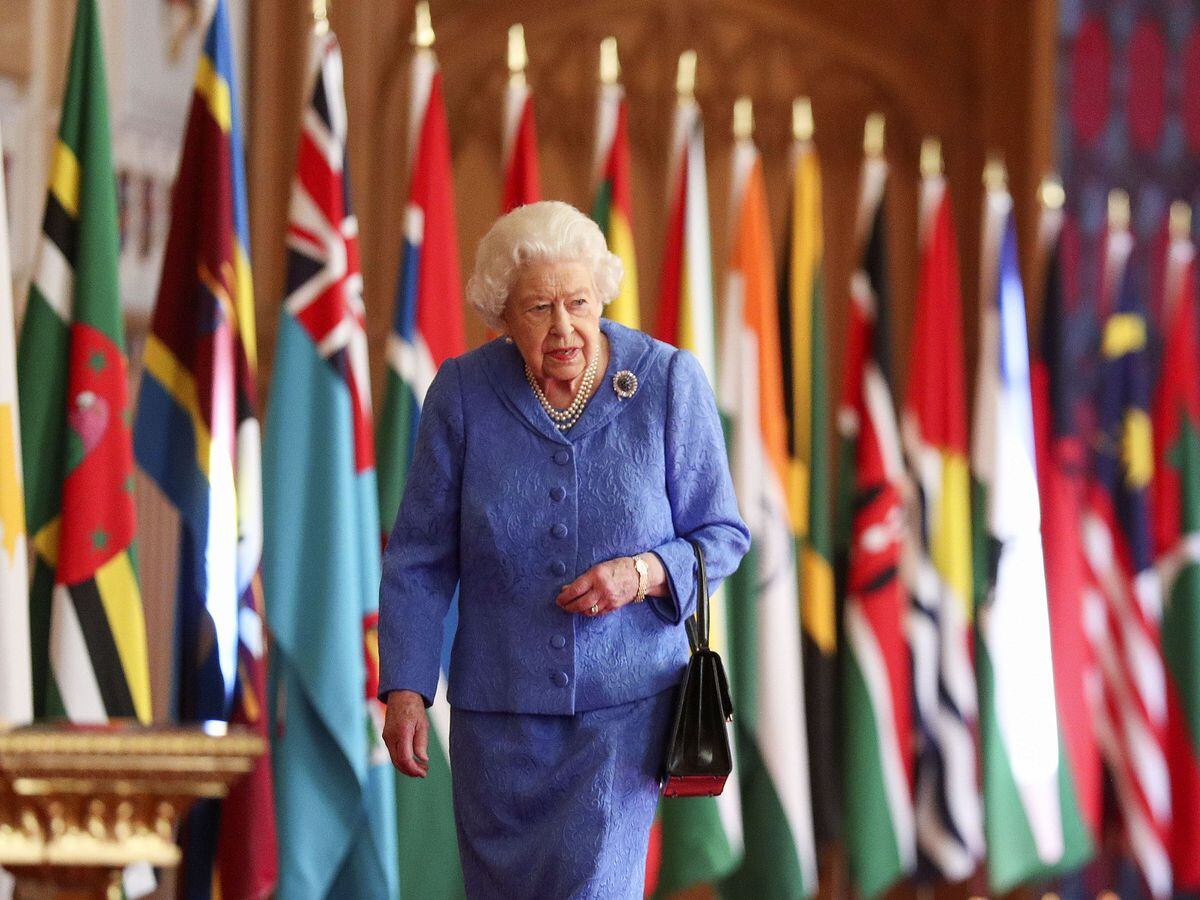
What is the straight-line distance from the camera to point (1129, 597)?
5.40 metres

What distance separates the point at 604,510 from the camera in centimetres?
266

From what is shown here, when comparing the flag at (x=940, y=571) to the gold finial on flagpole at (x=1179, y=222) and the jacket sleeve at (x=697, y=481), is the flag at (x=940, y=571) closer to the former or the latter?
the gold finial on flagpole at (x=1179, y=222)

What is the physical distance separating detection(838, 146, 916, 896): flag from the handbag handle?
2460 mm

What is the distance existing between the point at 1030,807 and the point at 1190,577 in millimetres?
948

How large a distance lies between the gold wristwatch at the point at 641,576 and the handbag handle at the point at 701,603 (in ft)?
0.39

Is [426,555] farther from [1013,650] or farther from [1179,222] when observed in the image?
[1179,222]

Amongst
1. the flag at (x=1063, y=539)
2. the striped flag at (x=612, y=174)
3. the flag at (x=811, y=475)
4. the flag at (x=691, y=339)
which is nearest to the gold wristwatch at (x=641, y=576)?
the flag at (x=691, y=339)

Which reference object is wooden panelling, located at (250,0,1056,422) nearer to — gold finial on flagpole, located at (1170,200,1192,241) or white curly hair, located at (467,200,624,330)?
gold finial on flagpole, located at (1170,200,1192,241)

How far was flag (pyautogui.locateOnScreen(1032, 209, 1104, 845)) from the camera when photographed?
527 cm

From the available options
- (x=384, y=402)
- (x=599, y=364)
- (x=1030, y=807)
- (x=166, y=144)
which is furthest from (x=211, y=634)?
(x=1030, y=807)

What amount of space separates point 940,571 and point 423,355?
178 centimetres

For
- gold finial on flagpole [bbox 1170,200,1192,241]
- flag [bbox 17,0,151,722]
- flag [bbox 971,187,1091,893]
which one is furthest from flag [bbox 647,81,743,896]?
gold finial on flagpole [bbox 1170,200,1192,241]

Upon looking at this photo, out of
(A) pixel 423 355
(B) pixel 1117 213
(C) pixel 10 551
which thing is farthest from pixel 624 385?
(B) pixel 1117 213

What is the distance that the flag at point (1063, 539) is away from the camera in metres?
5.27
